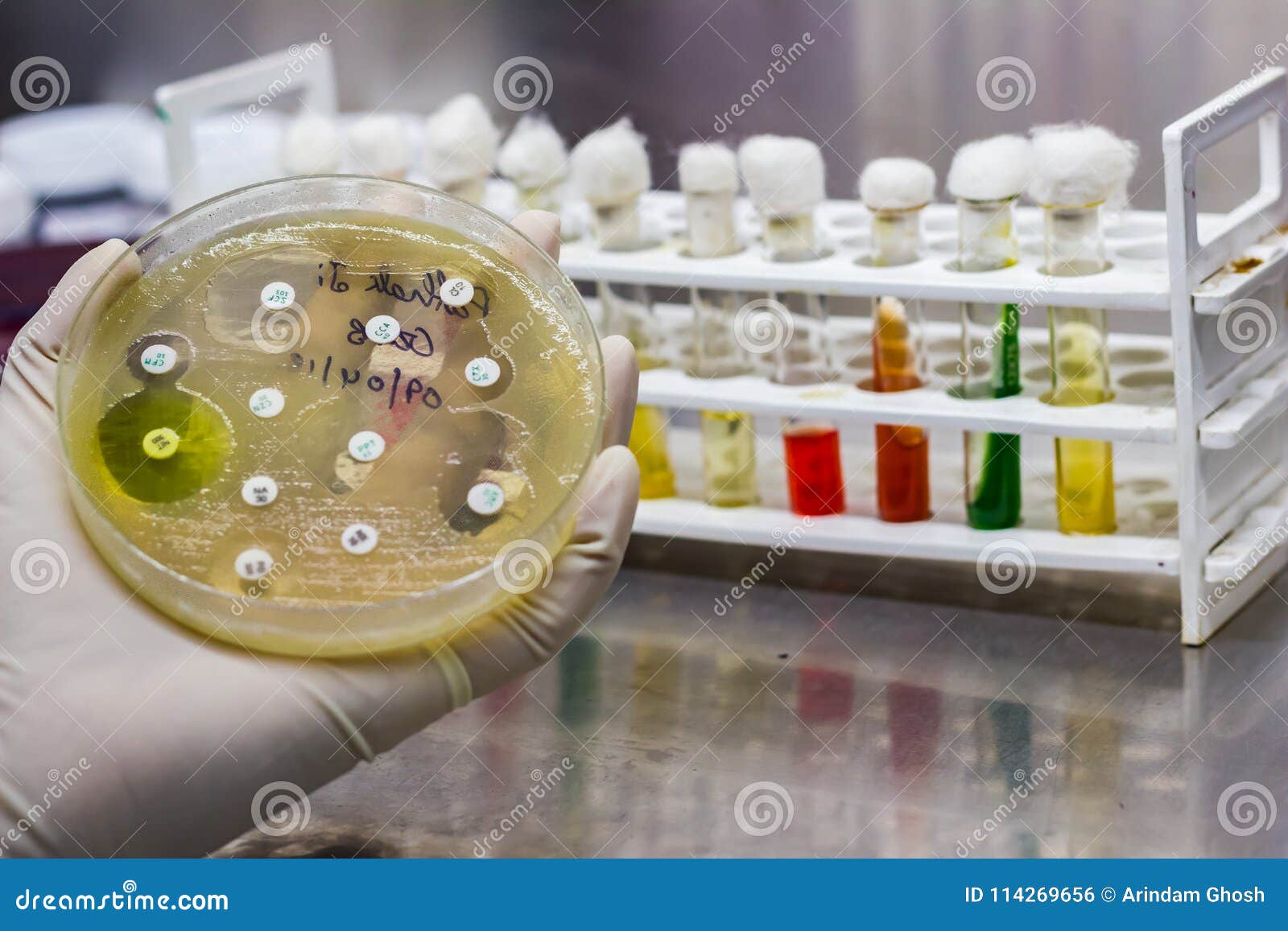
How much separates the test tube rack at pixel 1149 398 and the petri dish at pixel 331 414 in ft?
2.48

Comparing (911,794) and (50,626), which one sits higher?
(50,626)

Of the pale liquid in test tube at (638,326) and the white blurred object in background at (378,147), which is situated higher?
the white blurred object in background at (378,147)

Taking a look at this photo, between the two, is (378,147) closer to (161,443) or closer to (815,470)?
(815,470)

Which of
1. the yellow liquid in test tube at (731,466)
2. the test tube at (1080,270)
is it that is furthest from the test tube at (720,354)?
the test tube at (1080,270)

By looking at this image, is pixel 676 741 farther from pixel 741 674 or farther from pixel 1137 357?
pixel 1137 357

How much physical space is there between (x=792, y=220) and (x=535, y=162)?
39cm

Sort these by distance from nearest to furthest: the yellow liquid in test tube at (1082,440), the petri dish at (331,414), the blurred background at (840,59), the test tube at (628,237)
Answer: the petri dish at (331,414)
the yellow liquid in test tube at (1082,440)
the test tube at (628,237)
the blurred background at (840,59)

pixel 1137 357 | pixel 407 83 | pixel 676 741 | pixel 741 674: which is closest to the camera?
pixel 676 741

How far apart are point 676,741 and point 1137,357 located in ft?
2.86

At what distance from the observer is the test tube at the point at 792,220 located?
1865 millimetres

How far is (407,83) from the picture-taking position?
10.1 ft

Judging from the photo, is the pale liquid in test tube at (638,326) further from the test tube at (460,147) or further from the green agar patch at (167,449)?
the green agar patch at (167,449)

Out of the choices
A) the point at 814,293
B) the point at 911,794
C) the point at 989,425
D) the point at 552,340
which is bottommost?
the point at 911,794

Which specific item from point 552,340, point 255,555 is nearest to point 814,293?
point 552,340
